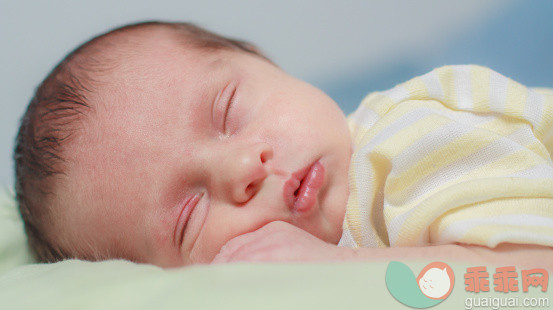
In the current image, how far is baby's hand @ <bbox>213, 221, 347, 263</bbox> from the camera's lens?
66cm

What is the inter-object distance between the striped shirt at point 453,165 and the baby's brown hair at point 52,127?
16.6 inches

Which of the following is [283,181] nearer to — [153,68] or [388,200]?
[388,200]

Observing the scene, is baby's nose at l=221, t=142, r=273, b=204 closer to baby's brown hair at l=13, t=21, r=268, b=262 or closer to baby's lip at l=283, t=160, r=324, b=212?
baby's lip at l=283, t=160, r=324, b=212

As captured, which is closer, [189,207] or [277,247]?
[277,247]

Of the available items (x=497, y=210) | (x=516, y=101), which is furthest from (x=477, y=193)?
(x=516, y=101)

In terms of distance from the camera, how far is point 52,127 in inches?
35.6

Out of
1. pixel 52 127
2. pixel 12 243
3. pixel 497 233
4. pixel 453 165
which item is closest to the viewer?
pixel 497 233

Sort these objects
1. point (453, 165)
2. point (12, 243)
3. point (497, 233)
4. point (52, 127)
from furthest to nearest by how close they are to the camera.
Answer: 1. point (12, 243)
2. point (52, 127)
3. point (453, 165)
4. point (497, 233)

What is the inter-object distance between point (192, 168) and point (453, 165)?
0.42m

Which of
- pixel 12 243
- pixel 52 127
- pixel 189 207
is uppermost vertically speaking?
pixel 52 127

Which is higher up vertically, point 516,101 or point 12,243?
point 516,101

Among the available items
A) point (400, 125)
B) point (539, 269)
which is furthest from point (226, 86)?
point (539, 269)

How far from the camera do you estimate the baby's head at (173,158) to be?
0.83 metres

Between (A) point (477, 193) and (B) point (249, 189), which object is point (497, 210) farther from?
(B) point (249, 189)
